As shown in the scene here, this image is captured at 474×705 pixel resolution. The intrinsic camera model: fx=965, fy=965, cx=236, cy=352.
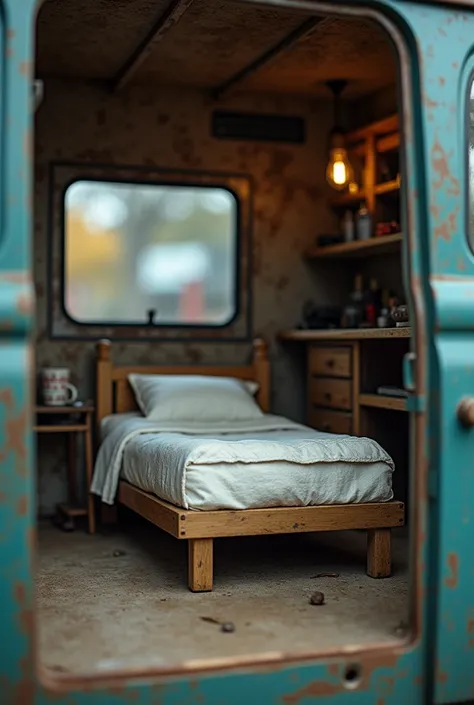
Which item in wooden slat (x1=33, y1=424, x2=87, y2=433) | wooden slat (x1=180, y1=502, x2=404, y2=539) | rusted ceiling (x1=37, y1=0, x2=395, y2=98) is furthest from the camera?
wooden slat (x1=33, y1=424, x2=87, y2=433)

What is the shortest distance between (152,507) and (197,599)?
735 mm

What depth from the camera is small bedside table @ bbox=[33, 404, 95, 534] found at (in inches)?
253

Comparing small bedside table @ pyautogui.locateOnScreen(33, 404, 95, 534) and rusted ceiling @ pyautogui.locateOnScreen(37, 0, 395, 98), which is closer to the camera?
rusted ceiling @ pyautogui.locateOnScreen(37, 0, 395, 98)

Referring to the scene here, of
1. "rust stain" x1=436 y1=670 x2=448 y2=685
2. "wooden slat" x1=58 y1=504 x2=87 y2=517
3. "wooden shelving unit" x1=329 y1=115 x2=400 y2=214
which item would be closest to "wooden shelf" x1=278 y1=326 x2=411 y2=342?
"wooden shelving unit" x1=329 y1=115 x2=400 y2=214

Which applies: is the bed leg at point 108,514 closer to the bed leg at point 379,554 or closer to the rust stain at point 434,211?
the bed leg at point 379,554

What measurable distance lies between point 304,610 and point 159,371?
9.64 feet

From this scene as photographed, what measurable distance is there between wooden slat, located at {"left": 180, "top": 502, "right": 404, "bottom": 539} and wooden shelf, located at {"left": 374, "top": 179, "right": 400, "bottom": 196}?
8.40 ft

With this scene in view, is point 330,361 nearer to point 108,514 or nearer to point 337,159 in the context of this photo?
point 337,159

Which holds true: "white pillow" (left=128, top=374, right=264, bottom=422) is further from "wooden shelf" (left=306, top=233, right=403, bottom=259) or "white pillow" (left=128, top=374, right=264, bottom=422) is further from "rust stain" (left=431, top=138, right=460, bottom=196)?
"rust stain" (left=431, top=138, right=460, bottom=196)

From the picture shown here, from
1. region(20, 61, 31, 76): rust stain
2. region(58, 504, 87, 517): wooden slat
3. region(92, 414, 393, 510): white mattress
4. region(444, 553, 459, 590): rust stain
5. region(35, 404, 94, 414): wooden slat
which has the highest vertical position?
region(20, 61, 31, 76): rust stain

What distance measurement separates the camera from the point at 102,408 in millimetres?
6902

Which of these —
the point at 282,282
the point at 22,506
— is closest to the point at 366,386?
the point at 282,282

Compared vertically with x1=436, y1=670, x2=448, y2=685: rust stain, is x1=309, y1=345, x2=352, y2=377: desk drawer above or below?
above

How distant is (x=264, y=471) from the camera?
4910mm
